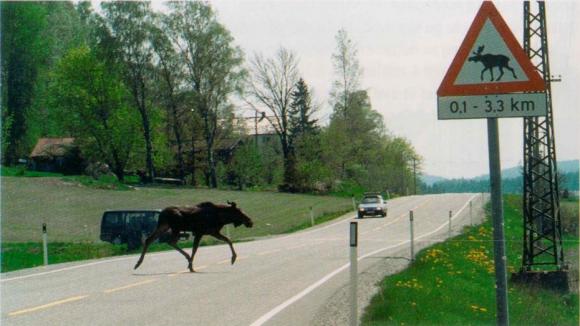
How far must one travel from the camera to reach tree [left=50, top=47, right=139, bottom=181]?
229 feet

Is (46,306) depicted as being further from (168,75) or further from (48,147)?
(48,147)

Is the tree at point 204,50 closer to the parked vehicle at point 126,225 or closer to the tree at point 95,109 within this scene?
the tree at point 95,109

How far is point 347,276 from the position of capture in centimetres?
1705

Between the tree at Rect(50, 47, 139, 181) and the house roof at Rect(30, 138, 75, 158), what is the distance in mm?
11685

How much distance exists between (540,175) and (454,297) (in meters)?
10.4

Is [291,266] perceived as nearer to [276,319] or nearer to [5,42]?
[276,319]

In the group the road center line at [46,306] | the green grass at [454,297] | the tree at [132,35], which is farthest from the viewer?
the tree at [132,35]

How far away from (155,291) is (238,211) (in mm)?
4030

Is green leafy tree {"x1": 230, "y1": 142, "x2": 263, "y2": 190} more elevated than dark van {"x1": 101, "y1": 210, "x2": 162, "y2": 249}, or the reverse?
green leafy tree {"x1": 230, "y1": 142, "x2": 263, "y2": 190}

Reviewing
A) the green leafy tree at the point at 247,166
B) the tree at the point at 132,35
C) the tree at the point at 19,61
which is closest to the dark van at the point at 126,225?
the green leafy tree at the point at 247,166

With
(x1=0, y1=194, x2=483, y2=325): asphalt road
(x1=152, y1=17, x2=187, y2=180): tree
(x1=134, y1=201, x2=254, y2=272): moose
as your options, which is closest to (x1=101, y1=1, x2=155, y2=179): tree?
(x1=152, y1=17, x2=187, y2=180): tree

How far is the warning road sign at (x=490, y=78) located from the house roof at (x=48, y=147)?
7929 cm

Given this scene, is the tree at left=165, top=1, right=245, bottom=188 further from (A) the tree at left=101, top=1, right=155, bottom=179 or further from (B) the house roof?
(B) the house roof

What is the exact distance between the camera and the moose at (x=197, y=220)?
16.8 m
